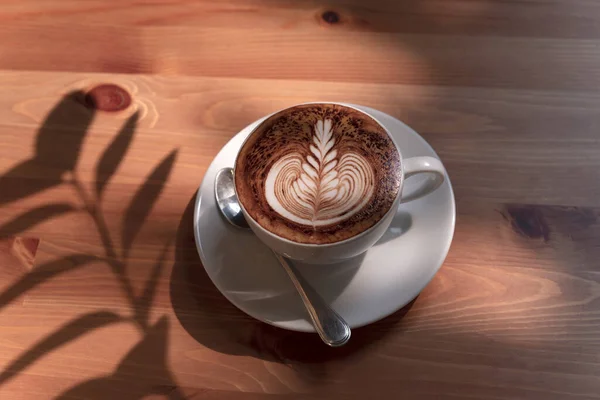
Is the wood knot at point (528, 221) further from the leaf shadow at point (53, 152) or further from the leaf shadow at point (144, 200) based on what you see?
the leaf shadow at point (53, 152)

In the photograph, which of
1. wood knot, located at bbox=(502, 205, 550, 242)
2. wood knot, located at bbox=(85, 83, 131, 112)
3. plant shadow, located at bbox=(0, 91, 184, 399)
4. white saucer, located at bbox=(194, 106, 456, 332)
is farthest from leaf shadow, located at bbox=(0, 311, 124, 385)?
wood knot, located at bbox=(502, 205, 550, 242)

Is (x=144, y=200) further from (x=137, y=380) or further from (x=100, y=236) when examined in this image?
(x=137, y=380)

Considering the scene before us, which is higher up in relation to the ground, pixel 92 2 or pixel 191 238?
pixel 92 2

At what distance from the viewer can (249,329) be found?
0.57 m

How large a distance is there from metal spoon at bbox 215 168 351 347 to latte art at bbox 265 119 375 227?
55 mm

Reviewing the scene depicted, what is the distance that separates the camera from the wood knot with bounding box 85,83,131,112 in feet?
2.35

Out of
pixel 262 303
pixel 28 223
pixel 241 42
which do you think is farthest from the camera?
pixel 241 42

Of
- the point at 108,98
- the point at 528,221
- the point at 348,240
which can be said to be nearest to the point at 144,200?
the point at 108,98

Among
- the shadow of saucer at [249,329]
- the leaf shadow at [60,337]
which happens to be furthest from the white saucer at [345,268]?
the leaf shadow at [60,337]

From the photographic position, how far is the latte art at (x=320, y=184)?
506 mm

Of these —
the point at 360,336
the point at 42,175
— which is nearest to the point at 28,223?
the point at 42,175

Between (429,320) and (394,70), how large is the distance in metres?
0.34

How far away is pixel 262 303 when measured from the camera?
1.75 ft

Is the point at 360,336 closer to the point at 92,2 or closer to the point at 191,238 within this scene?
the point at 191,238
